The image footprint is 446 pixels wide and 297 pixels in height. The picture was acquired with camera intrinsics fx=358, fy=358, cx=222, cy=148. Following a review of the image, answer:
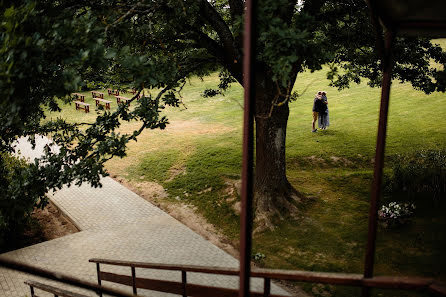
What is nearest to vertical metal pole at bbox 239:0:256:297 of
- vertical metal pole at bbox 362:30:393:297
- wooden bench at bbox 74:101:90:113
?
vertical metal pole at bbox 362:30:393:297

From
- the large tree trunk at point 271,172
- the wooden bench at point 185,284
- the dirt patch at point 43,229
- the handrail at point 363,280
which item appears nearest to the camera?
the handrail at point 363,280

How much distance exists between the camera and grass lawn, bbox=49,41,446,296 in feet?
26.1

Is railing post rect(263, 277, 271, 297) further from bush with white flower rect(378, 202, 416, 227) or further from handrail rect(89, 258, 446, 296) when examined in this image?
bush with white flower rect(378, 202, 416, 227)

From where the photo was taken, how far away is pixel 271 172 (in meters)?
9.75

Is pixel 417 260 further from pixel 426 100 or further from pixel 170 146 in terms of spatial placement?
pixel 426 100

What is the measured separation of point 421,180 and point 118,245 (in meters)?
8.59

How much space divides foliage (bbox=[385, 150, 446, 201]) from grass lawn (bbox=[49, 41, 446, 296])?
1.79 feet

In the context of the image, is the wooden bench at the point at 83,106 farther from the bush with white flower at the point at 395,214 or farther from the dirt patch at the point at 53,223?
the bush with white flower at the point at 395,214

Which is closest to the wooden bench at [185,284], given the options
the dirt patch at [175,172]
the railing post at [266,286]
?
the railing post at [266,286]

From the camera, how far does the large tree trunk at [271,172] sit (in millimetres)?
9398

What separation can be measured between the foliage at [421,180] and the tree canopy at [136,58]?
2780 mm

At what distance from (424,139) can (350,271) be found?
9.69m

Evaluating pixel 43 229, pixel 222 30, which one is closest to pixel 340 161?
pixel 222 30

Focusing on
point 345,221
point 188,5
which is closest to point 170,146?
point 345,221
